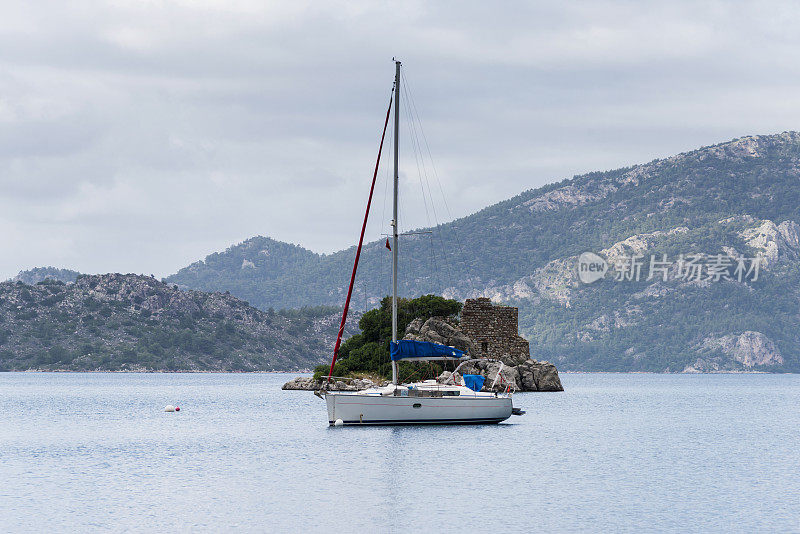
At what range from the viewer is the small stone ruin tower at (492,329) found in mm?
96450

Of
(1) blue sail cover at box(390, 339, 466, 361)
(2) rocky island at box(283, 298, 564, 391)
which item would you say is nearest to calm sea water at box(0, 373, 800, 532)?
(1) blue sail cover at box(390, 339, 466, 361)

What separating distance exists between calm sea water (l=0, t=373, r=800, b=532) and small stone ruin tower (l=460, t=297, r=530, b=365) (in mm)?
26713

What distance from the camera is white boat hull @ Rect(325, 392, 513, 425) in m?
53.8

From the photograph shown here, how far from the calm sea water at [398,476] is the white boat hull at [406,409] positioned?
1065 mm

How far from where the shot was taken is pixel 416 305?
341 feet

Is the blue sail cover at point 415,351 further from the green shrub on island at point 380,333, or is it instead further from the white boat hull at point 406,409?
the green shrub on island at point 380,333

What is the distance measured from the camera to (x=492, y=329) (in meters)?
97.1

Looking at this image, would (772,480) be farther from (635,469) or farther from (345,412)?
(345,412)

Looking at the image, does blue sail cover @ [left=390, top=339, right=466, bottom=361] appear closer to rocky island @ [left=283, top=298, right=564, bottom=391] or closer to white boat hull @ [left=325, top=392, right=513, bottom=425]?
white boat hull @ [left=325, top=392, right=513, bottom=425]

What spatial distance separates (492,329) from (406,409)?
4398 centimetres

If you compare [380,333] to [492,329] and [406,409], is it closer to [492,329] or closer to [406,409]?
[492,329]

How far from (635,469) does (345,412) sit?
18682mm

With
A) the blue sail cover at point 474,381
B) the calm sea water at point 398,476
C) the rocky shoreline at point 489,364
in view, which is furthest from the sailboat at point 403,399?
the rocky shoreline at point 489,364

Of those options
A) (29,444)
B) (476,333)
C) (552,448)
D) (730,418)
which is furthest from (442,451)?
(476,333)
